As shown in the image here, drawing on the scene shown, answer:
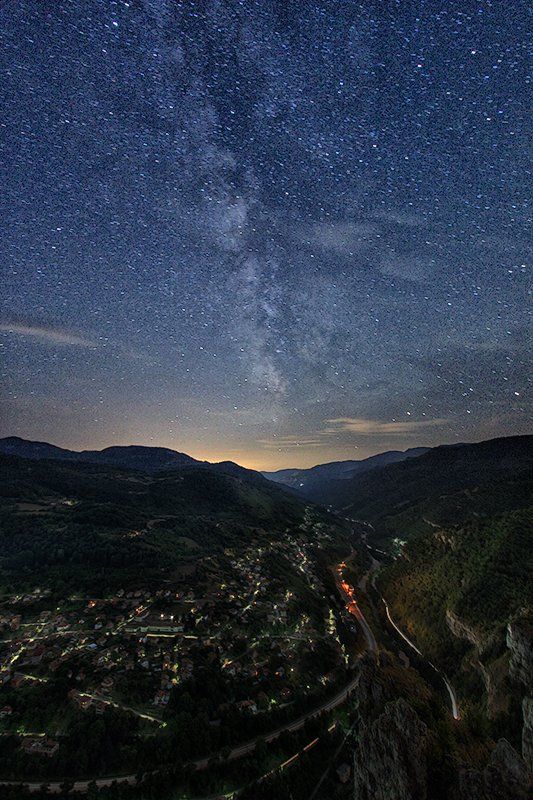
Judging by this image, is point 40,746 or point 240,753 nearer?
point 40,746

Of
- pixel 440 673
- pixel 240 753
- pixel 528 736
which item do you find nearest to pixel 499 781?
pixel 528 736

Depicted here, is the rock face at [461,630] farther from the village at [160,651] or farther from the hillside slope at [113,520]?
the hillside slope at [113,520]

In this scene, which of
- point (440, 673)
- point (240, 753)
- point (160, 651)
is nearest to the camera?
point (240, 753)

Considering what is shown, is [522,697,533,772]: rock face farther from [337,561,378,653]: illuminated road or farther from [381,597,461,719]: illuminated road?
[337,561,378,653]: illuminated road

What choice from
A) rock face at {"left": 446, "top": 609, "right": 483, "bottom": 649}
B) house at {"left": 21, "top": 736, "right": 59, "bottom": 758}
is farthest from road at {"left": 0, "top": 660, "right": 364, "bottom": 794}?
rock face at {"left": 446, "top": 609, "right": 483, "bottom": 649}

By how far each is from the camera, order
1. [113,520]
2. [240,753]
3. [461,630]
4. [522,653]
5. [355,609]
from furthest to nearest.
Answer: [113,520], [355,609], [461,630], [240,753], [522,653]

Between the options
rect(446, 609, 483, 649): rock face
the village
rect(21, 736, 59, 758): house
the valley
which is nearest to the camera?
the valley

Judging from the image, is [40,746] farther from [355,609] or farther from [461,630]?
[355,609]

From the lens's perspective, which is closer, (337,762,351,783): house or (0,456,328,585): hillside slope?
(337,762,351,783): house

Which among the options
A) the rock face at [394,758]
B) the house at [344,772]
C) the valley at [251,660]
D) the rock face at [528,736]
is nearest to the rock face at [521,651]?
the valley at [251,660]

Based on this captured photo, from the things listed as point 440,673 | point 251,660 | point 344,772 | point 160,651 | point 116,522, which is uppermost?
point 116,522
